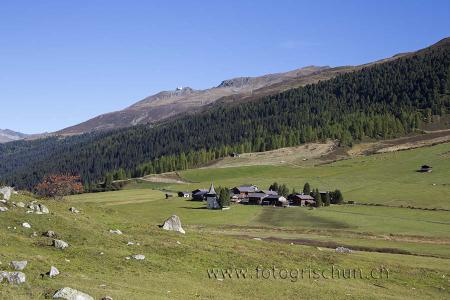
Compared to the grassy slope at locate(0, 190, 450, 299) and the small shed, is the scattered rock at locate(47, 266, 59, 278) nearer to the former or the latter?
the grassy slope at locate(0, 190, 450, 299)

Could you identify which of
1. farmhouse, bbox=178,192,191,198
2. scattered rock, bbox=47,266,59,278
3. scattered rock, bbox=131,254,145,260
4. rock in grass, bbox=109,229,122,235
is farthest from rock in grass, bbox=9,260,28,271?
farmhouse, bbox=178,192,191,198

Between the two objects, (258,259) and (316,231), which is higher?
(258,259)

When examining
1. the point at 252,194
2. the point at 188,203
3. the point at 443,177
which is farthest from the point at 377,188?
the point at 188,203

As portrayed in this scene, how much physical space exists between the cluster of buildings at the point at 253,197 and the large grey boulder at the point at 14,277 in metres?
107

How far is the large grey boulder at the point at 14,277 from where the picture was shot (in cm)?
2914

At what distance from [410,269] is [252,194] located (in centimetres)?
10412

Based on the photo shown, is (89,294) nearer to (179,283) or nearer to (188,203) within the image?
(179,283)

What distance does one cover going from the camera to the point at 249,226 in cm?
10106

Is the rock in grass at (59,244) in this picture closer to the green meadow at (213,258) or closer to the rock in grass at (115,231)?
the green meadow at (213,258)

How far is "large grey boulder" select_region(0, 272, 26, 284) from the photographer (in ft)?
95.6

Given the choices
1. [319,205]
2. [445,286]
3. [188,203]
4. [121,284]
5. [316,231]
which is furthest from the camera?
[188,203]

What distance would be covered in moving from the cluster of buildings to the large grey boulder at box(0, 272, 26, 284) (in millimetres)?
106834

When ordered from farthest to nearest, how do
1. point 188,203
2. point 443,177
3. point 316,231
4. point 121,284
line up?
point 443,177
point 188,203
point 316,231
point 121,284

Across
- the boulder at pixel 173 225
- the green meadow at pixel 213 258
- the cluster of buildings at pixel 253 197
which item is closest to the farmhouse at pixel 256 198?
the cluster of buildings at pixel 253 197
